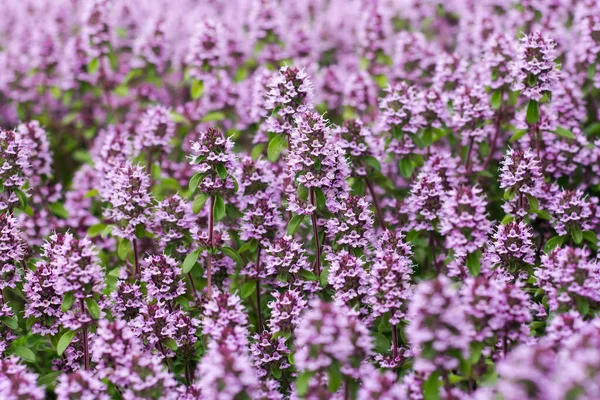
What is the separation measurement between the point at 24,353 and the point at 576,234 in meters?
4.86

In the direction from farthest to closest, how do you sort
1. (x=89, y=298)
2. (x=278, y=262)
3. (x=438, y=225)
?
(x=438, y=225) < (x=278, y=262) < (x=89, y=298)

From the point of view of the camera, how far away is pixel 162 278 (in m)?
5.79

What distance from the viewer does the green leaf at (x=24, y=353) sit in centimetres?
564

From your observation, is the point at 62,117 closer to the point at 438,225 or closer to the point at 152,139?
the point at 152,139

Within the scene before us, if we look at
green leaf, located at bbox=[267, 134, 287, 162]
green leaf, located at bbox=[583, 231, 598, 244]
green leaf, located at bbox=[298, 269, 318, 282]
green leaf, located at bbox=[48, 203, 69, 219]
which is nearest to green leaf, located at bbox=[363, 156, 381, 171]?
green leaf, located at bbox=[267, 134, 287, 162]

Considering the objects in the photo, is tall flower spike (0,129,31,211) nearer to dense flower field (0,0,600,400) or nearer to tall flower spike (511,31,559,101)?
dense flower field (0,0,600,400)

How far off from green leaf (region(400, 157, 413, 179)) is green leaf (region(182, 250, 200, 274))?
2389 millimetres

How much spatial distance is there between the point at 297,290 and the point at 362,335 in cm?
135

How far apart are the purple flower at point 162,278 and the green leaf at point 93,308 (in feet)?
1.77

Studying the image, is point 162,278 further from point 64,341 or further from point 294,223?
point 294,223

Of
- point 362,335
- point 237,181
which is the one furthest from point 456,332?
point 237,181

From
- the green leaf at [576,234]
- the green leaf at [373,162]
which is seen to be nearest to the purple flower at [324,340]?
the green leaf at [373,162]

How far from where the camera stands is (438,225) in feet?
20.4

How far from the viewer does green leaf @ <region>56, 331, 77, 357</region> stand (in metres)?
5.33
